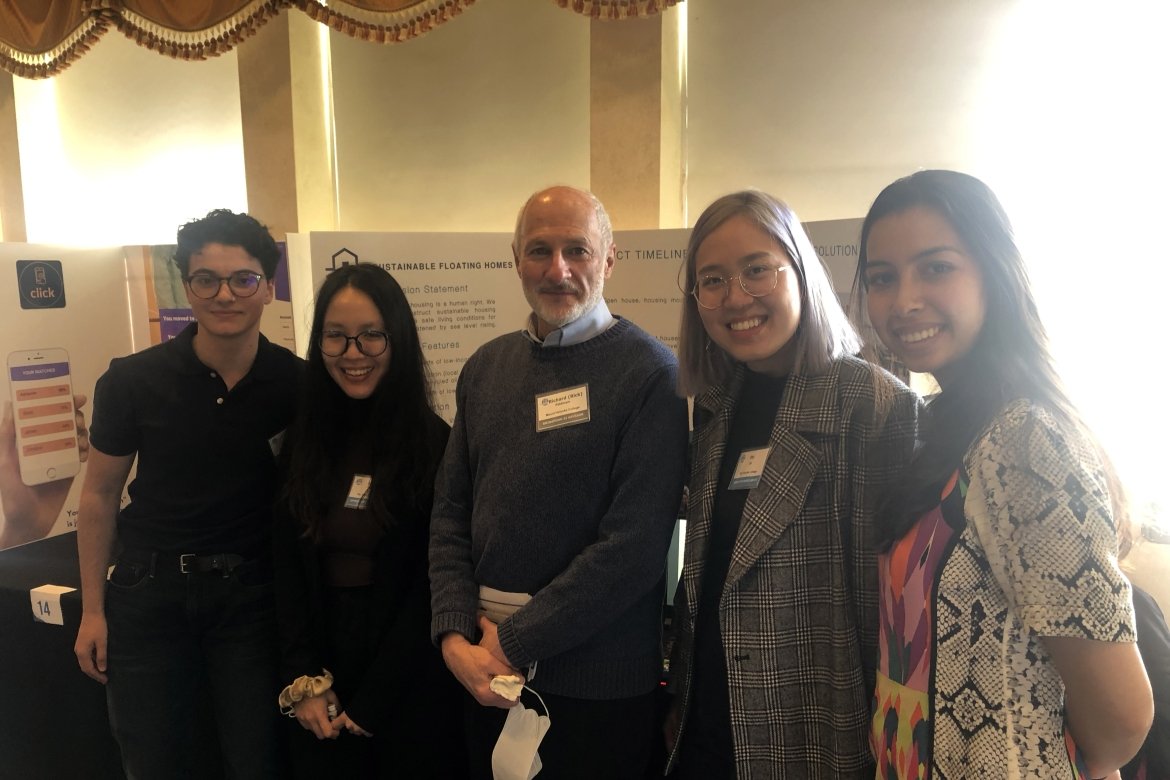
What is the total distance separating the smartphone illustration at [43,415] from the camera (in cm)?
297

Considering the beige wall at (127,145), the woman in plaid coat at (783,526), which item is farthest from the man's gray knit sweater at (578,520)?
the beige wall at (127,145)

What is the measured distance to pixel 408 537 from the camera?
1548mm

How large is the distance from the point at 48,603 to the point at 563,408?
6.76 feet

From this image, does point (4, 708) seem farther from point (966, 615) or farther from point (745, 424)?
point (966, 615)

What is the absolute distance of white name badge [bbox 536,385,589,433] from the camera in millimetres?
1384

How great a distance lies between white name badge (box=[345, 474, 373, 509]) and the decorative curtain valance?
1.87 metres

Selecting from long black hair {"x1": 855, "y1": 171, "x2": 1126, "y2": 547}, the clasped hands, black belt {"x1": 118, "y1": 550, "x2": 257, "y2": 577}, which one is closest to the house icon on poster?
black belt {"x1": 118, "y1": 550, "x2": 257, "y2": 577}

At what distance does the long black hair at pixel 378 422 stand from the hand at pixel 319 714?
37cm

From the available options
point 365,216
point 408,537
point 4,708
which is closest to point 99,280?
point 365,216

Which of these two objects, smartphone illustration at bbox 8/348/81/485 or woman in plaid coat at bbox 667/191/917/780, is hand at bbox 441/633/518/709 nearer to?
woman in plaid coat at bbox 667/191/917/780

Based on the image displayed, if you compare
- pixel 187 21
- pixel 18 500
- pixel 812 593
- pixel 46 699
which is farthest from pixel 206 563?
pixel 187 21

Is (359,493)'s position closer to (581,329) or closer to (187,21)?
(581,329)

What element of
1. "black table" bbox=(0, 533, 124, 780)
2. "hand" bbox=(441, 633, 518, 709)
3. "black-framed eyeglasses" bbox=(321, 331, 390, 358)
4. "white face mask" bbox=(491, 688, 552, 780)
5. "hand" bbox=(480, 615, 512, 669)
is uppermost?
"black-framed eyeglasses" bbox=(321, 331, 390, 358)

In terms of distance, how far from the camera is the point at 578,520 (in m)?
1.36
